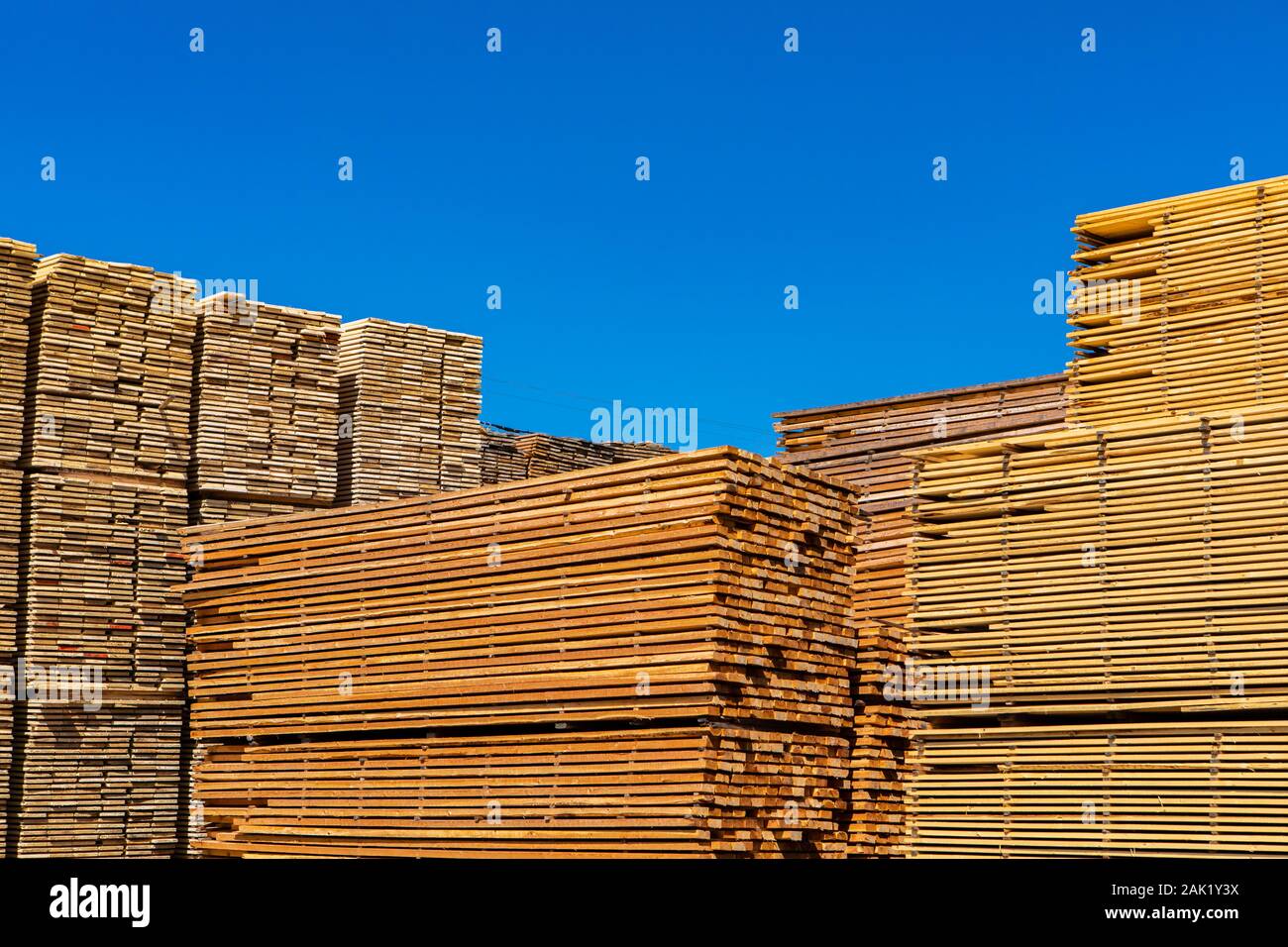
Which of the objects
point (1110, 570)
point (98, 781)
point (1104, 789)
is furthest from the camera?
point (98, 781)

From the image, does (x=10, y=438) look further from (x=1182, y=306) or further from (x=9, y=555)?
(x=1182, y=306)

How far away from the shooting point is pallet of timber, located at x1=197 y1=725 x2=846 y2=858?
12.4 m

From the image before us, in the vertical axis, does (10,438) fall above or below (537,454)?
below

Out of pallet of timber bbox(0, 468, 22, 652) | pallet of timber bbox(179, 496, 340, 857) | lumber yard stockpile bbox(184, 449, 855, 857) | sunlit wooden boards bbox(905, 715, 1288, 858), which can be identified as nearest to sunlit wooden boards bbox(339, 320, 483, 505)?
pallet of timber bbox(179, 496, 340, 857)

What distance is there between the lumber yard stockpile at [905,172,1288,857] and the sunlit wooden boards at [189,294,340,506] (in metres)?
7.12

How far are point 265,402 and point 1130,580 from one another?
933cm

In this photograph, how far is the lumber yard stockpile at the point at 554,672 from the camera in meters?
12.5

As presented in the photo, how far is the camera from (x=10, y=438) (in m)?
16.1

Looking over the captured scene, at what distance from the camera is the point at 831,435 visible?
Answer: 58.1 feet

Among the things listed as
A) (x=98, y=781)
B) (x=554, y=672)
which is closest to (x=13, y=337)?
(x=98, y=781)

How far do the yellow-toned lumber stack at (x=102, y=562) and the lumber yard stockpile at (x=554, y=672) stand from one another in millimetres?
1966

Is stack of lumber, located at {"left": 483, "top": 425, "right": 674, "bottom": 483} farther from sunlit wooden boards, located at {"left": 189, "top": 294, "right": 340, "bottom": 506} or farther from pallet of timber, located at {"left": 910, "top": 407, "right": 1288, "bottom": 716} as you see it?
pallet of timber, located at {"left": 910, "top": 407, "right": 1288, "bottom": 716}
